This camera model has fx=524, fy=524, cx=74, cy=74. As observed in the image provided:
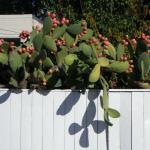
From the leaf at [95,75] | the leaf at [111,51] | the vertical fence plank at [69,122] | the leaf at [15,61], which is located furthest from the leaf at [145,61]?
the leaf at [15,61]

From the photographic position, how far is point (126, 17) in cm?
912

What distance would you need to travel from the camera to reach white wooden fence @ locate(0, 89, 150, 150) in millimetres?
4344

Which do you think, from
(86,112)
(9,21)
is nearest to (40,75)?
(86,112)

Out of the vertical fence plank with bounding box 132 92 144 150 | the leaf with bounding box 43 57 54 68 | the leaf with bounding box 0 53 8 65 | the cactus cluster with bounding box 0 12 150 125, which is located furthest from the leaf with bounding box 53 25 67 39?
the vertical fence plank with bounding box 132 92 144 150

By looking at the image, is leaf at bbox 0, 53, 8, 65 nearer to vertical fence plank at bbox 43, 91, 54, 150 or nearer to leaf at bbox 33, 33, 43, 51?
leaf at bbox 33, 33, 43, 51

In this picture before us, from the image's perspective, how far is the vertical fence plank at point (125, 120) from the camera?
4371 mm

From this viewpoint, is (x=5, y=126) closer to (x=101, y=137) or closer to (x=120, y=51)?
(x=101, y=137)

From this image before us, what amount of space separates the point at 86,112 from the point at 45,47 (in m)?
0.66

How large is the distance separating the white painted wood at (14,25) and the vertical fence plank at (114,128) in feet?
43.2

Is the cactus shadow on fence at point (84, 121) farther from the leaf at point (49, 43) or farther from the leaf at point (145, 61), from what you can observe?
the leaf at point (145, 61)

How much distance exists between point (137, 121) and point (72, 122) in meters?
0.54

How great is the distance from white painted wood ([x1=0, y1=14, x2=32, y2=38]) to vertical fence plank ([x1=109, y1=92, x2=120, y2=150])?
13.2 metres

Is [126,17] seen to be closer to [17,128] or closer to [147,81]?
[147,81]

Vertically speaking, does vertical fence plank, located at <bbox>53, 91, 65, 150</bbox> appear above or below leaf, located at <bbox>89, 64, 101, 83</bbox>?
below
